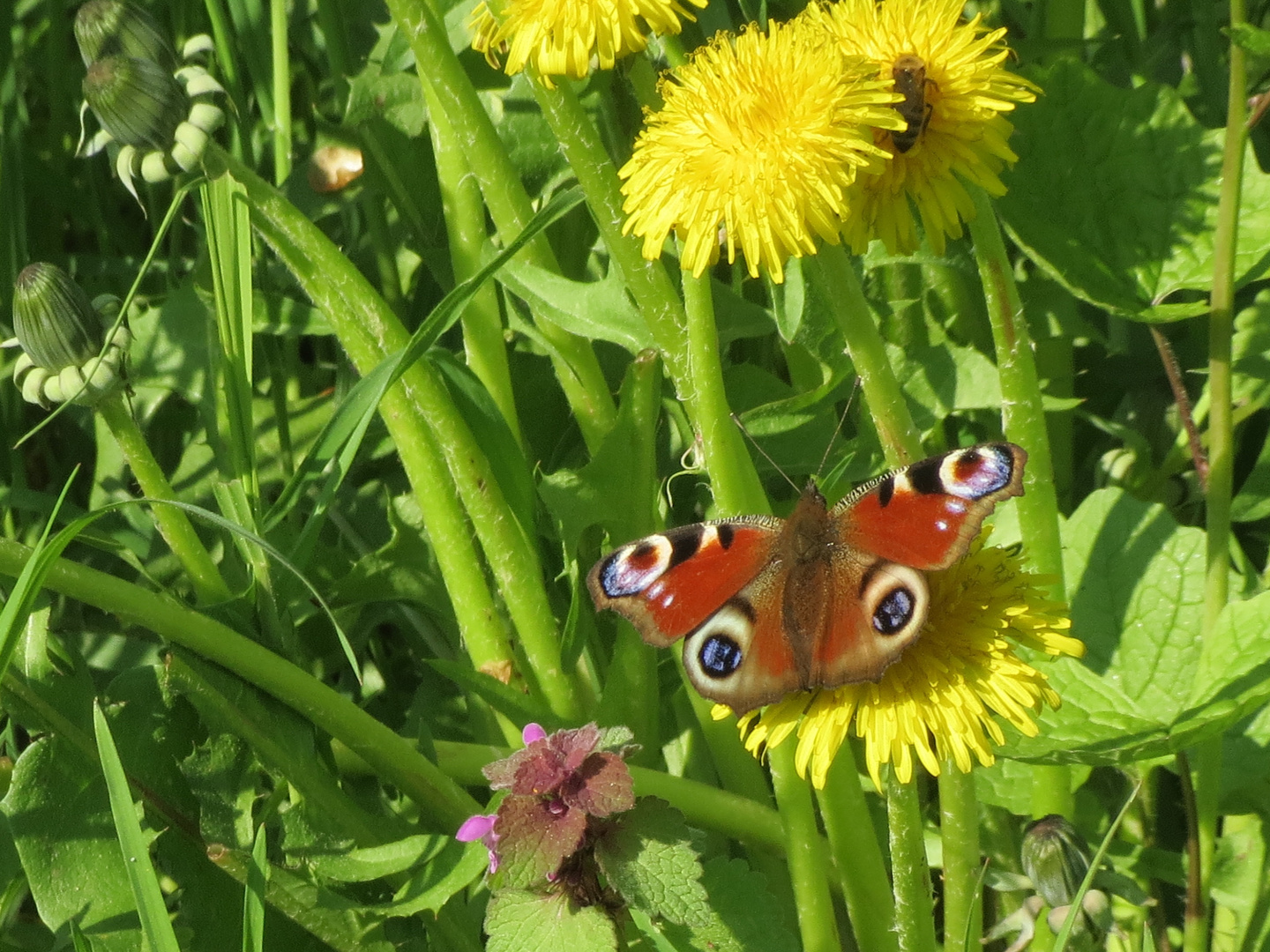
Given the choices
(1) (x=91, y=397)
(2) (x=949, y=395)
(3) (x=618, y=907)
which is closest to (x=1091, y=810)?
(2) (x=949, y=395)

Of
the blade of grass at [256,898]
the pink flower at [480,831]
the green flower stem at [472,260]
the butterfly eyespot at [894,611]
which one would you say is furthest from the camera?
the green flower stem at [472,260]

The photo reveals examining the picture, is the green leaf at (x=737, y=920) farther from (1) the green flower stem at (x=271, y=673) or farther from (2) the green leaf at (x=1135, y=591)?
(2) the green leaf at (x=1135, y=591)

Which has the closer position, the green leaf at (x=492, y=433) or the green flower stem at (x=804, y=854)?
the green flower stem at (x=804, y=854)

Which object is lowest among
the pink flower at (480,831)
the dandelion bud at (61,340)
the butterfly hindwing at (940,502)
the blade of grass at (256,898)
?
the pink flower at (480,831)

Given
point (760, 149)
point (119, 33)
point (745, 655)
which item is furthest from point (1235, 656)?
point (119, 33)

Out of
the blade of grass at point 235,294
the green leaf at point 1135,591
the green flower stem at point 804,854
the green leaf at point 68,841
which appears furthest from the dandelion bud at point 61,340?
the green leaf at point 1135,591

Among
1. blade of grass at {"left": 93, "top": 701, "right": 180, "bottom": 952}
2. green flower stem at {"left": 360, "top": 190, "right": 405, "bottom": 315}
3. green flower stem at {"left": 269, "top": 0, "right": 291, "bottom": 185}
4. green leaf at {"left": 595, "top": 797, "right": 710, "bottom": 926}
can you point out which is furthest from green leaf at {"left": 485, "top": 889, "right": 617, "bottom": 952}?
green flower stem at {"left": 269, "top": 0, "right": 291, "bottom": 185}

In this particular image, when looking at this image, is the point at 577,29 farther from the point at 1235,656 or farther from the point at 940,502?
the point at 1235,656
